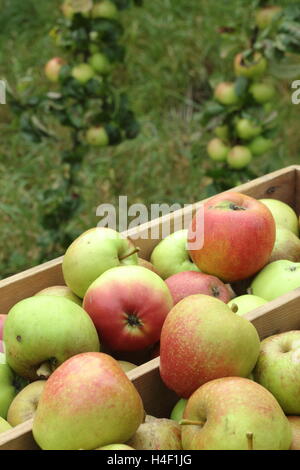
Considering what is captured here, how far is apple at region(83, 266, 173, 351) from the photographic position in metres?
1.24

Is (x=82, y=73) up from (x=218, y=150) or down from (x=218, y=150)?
up

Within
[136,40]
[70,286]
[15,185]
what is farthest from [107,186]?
[70,286]

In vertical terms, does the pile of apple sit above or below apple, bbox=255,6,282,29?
below

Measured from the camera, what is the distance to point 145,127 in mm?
3449

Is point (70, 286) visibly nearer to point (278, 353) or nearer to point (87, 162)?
point (278, 353)

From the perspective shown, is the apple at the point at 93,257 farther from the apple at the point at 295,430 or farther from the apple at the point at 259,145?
the apple at the point at 259,145

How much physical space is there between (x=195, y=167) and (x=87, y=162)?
0.50 meters

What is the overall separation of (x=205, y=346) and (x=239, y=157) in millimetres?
1344

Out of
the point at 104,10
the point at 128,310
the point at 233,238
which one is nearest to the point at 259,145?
the point at 104,10

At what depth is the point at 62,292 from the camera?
1443 mm

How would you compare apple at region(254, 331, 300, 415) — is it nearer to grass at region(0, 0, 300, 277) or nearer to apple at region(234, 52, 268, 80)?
apple at region(234, 52, 268, 80)

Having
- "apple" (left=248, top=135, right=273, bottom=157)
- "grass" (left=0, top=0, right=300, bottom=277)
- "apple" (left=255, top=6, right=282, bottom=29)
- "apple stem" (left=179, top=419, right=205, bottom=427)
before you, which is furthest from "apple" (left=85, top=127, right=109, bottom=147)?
"apple stem" (left=179, top=419, right=205, bottom=427)

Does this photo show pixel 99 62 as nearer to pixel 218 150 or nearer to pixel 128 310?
pixel 218 150


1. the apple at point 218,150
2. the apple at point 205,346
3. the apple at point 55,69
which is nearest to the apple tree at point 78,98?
the apple at point 55,69
